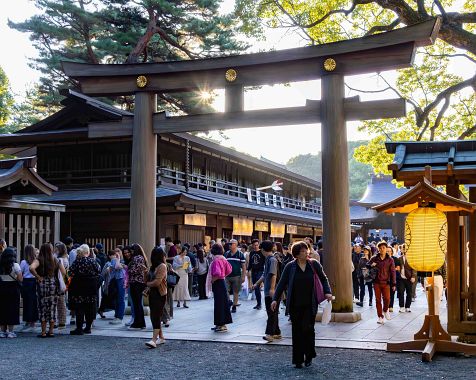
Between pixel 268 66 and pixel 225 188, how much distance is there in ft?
53.2

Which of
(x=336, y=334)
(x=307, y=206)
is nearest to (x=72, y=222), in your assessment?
(x=336, y=334)

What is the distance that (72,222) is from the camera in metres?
23.9

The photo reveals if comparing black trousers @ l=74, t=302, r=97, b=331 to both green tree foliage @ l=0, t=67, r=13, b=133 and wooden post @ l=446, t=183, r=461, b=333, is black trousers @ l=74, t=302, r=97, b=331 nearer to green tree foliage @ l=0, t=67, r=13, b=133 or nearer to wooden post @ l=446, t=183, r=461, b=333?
wooden post @ l=446, t=183, r=461, b=333

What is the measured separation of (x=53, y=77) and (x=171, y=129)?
19632 millimetres

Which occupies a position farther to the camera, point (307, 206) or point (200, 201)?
point (307, 206)

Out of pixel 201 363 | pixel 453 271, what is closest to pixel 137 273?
pixel 201 363

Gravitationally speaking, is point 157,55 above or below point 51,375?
above

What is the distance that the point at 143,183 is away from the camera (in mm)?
14195

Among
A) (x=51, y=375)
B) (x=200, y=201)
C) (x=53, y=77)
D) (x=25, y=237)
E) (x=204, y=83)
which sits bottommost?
(x=51, y=375)

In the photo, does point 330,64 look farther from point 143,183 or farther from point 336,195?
point 143,183

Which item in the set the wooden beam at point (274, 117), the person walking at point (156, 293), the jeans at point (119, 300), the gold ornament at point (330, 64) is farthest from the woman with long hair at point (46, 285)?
the gold ornament at point (330, 64)

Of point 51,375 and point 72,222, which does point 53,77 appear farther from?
point 51,375

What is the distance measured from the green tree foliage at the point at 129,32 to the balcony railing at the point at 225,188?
488 centimetres

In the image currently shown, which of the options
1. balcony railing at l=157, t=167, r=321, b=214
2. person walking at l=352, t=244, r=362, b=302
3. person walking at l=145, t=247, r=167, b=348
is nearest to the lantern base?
person walking at l=145, t=247, r=167, b=348
